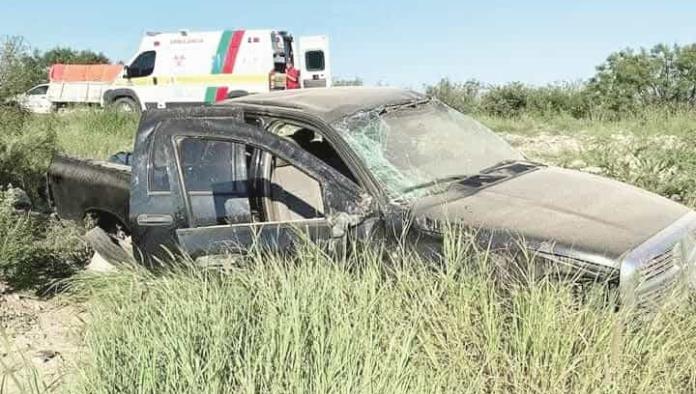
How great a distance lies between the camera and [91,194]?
17.6 ft

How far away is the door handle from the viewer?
4.21m

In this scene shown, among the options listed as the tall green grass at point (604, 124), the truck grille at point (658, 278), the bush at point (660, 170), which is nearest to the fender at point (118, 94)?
the tall green grass at point (604, 124)

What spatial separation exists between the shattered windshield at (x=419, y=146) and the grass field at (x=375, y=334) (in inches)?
21.6

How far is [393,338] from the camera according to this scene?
2879 millimetres

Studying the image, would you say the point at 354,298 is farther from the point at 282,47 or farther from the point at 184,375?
the point at 282,47

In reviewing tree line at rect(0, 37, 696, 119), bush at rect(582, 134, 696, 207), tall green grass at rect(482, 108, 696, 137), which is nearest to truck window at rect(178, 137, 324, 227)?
bush at rect(582, 134, 696, 207)

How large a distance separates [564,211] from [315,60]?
2087cm

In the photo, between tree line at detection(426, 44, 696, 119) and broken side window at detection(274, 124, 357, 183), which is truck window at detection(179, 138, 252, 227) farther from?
tree line at detection(426, 44, 696, 119)

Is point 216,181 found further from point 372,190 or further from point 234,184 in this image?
point 372,190

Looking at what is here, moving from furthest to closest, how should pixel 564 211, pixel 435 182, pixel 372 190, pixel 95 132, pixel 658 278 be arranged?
pixel 95 132, pixel 435 182, pixel 372 190, pixel 564 211, pixel 658 278

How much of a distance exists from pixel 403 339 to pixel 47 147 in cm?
877

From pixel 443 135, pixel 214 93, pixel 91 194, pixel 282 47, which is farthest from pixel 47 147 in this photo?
pixel 282 47

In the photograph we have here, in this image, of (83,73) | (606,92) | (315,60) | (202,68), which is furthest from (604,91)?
(83,73)

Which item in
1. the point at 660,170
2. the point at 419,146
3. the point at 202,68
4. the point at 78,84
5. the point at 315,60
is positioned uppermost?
the point at 315,60
